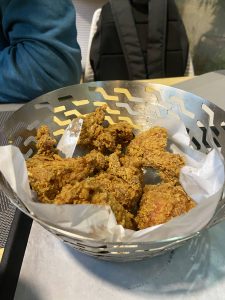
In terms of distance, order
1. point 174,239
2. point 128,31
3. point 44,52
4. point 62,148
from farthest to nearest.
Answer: point 128,31
point 44,52
point 62,148
point 174,239

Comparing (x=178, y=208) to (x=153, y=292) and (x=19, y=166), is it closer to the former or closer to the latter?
(x=153, y=292)

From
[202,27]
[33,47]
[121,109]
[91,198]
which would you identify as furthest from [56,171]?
[202,27]

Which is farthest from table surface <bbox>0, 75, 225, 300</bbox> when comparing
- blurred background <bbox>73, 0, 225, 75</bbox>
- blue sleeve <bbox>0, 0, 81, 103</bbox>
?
blurred background <bbox>73, 0, 225, 75</bbox>

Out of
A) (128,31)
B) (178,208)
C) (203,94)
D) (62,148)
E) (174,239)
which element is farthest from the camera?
(128,31)

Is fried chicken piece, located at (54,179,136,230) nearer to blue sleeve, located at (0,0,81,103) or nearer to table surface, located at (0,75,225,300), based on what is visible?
table surface, located at (0,75,225,300)

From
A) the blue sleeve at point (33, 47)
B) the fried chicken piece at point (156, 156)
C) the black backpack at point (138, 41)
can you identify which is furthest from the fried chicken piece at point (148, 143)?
the black backpack at point (138, 41)

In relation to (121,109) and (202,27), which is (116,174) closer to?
(121,109)

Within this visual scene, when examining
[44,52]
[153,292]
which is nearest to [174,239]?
[153,292]

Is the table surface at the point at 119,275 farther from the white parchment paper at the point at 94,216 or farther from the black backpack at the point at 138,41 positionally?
the black backpack at the point at 138,41
